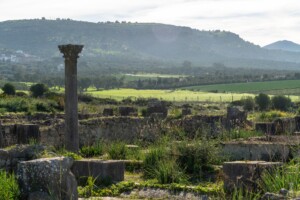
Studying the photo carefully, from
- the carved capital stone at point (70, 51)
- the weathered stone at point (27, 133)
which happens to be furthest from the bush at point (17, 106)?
the carved capital stone at point (70, 51)

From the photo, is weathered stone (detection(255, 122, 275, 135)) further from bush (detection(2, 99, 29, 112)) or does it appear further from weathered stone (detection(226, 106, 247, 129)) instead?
bush (detection(2, 99, 29, 112))

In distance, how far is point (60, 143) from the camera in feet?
63.3

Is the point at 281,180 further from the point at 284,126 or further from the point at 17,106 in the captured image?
the point at 17,106

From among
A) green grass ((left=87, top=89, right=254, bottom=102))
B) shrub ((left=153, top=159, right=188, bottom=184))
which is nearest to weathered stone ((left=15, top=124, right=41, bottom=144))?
shrub ((left=153, top=159, right=188, bottom=184))

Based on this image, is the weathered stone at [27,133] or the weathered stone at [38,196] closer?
the weathered stone at [38,196]

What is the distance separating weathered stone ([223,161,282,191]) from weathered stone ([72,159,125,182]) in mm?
2328

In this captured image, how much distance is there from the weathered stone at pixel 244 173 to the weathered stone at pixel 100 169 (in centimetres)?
233

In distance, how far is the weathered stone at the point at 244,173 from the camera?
9602 mm

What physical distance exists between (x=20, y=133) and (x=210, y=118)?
346 inches

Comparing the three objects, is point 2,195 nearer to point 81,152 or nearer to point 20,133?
point 81,152

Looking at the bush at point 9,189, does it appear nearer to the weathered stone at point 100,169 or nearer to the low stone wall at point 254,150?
the weathered stone at point 100,169

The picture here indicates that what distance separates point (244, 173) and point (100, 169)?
313 cm

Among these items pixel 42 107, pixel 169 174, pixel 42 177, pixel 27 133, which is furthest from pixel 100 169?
pixel 42 107

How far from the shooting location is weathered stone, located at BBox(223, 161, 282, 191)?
31.5ft
